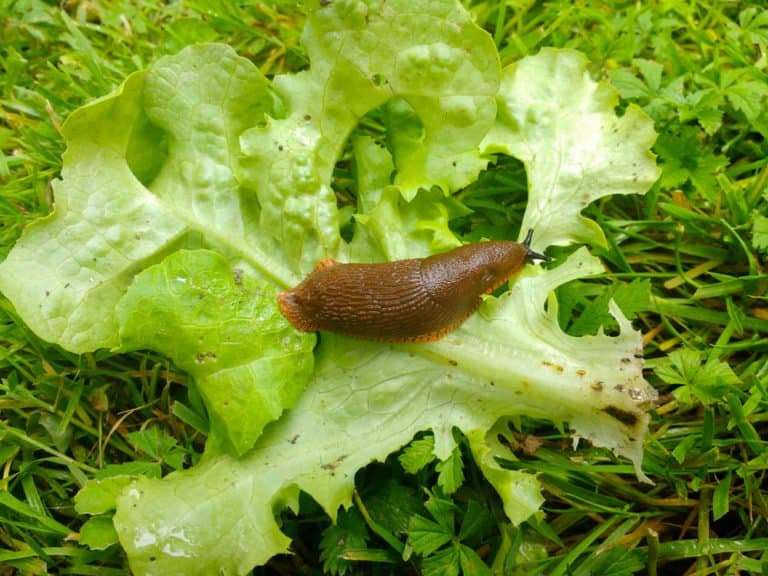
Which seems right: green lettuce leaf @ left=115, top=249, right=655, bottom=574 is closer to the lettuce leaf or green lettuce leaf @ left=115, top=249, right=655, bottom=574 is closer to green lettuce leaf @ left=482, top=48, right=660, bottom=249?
the lettuce leaf

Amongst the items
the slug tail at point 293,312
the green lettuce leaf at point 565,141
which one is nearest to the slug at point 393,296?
the slug tail at point 293,312

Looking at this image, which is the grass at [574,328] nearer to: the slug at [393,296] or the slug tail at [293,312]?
the slug at [393,296]

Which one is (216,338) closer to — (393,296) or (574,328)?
(393,296)

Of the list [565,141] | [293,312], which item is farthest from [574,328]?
[293,312]

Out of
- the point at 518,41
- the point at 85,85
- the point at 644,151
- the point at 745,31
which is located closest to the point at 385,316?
the point at 644,151

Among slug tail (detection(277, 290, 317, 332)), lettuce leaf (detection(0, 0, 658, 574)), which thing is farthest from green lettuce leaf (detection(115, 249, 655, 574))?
slug tail (detection(277, 290, 317, 332))
